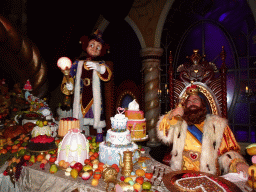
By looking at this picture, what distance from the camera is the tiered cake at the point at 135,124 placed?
2504mm

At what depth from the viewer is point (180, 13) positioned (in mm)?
5066

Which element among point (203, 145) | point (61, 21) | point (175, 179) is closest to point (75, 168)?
point (175, 179)

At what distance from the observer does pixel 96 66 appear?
2600 mm

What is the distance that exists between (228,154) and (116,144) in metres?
1.09

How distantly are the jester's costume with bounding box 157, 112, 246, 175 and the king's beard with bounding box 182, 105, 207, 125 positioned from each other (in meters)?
0.06

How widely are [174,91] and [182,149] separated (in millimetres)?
2164

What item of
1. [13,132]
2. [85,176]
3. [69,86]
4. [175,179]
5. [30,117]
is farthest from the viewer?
[30,117]

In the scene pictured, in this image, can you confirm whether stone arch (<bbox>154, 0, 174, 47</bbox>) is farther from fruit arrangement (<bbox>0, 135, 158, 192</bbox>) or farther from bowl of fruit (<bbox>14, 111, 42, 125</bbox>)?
fruit arrangement (<bbox>0, 135, 158, 192</bbox>)

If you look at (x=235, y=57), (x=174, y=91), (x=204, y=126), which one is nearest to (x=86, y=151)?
(x=204, y=126)

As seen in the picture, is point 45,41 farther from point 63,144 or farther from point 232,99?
point 232,99

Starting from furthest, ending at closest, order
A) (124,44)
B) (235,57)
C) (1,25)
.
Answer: (124,44) → (235,57) → (1,25)

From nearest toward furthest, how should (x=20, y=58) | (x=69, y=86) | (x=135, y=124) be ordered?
(x=135, y=124)
(x=69, y=86)
(x=20, y=58)

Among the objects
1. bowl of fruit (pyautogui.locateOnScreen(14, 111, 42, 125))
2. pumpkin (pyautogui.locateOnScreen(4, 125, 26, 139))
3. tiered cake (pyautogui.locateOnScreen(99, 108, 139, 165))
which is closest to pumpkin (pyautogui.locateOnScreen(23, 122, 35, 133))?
pumpkin (pyautogui.locateOnScreen(4, 125, 26, 139))

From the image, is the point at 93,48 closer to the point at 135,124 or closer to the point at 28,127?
Answer: the point at 135,124
